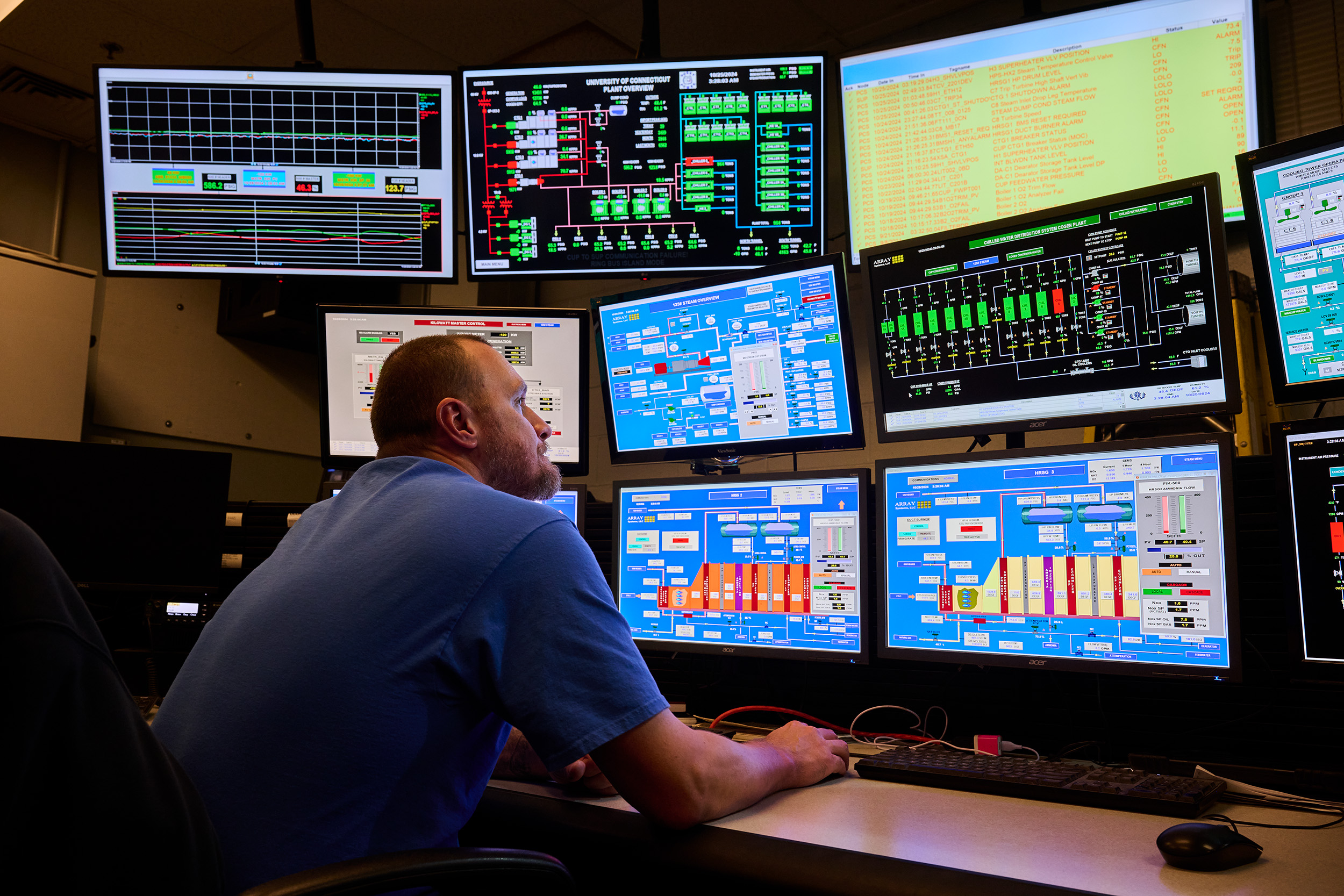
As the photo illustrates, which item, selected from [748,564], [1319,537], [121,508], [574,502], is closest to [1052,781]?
[1319,537]

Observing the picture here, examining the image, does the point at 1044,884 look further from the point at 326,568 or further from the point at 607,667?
the point at 326,568

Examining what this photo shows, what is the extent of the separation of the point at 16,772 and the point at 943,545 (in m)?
1.35

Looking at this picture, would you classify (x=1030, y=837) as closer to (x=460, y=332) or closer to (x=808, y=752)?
(x=808, y=752)

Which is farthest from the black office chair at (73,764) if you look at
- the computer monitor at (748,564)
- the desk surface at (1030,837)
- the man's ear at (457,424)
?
the computer monitor at (748,564)

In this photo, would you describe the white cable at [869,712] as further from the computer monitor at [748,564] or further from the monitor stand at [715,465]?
the monitor stand at [715,465]

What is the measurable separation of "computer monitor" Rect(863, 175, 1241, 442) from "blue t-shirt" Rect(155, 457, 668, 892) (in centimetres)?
94

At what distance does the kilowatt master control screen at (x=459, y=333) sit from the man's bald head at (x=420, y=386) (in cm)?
81

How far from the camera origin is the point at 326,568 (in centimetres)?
106

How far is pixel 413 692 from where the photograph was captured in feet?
3.28

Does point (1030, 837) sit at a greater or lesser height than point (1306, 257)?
lesser

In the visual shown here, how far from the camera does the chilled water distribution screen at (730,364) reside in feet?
6.40

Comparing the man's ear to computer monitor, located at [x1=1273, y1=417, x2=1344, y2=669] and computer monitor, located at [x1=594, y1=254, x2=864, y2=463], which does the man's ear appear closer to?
computer monitor, located at [x1=594, y1=254, x2=864, y2=463]

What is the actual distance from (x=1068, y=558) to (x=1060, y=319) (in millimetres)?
442

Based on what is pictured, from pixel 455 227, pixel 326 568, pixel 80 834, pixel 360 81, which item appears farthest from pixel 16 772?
pixel 360 81
